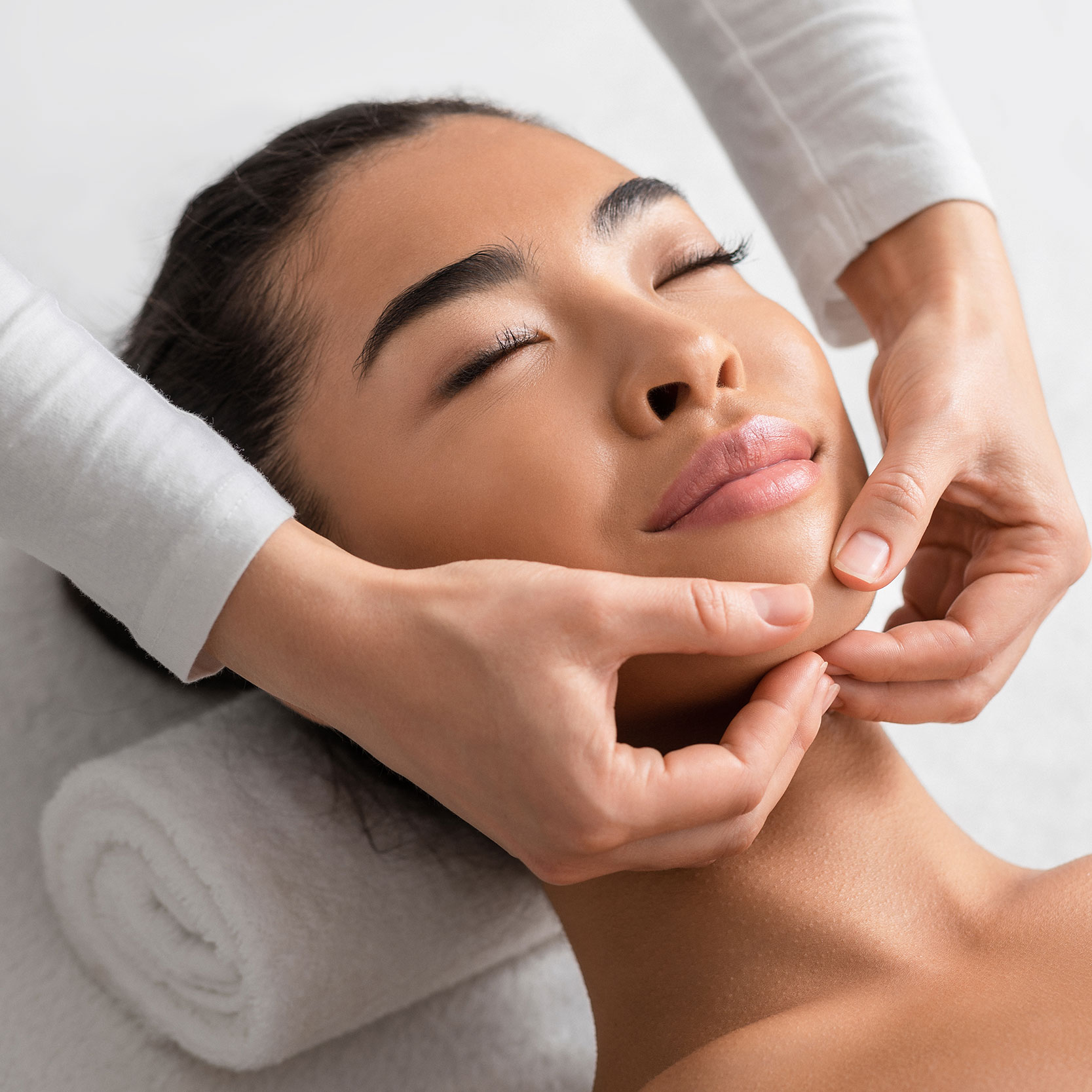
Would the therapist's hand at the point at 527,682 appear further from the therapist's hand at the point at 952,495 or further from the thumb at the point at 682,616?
the therapist's hand at the point at 952,495

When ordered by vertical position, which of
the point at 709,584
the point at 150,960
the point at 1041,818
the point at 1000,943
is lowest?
the point at 1041,818

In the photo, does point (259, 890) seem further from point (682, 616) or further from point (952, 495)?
point (952, 495)

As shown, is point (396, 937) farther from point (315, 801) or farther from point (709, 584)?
point (709, 584)

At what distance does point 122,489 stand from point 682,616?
38 cm

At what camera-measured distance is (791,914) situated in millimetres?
911

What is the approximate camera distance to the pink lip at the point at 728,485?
0.83m

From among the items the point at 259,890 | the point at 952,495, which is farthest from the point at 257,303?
the point at 952,495

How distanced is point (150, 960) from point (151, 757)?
0.20 m

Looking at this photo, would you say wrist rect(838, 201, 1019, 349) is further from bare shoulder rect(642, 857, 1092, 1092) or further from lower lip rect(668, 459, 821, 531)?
bare shoulder rect(642, 857, 1092, 1092)

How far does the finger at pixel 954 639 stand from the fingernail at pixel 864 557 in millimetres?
65

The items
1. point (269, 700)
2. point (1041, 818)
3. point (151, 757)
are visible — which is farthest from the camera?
point (1041, 818)

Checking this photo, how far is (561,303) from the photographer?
0.91 m

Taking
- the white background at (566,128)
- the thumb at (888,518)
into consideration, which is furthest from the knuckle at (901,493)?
the white background at (566,128)

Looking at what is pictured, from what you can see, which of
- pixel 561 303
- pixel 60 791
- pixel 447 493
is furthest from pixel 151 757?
pixel 561 303
